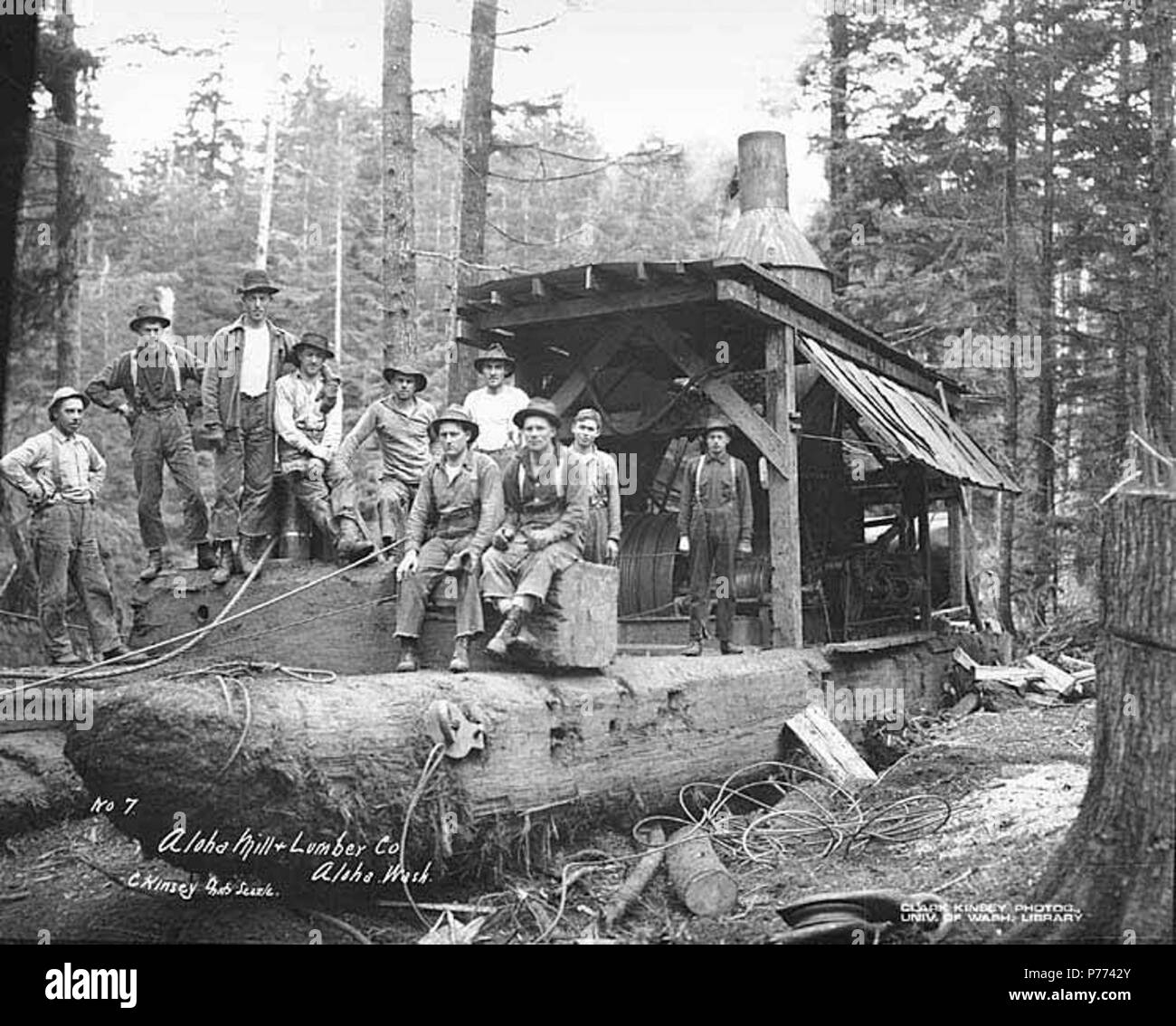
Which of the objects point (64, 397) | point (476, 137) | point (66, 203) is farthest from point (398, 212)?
point (66, 203)

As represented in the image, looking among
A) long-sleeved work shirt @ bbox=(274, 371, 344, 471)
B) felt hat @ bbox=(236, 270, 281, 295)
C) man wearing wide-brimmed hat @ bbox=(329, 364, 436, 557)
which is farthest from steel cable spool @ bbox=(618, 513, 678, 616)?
felt hat @ bbox=(236, 270, 281, 295)

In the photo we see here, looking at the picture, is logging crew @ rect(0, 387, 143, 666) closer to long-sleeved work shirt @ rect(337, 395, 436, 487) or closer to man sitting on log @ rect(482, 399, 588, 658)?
long-sleeved work shirt @ rect(337, 395, 436, 487)

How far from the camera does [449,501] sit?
7727 millimetres

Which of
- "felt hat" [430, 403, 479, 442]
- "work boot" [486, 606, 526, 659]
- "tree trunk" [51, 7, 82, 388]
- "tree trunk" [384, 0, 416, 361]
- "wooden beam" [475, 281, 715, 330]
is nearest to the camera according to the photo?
"work boot" [486, 606, 526, 659]

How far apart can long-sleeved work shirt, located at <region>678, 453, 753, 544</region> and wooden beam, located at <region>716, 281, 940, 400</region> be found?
1.35 meters

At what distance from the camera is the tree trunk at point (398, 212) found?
39.4ft

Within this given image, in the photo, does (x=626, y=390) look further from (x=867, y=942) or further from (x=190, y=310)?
(x=190, y=310)

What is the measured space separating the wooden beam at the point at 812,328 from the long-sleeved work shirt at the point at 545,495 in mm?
2895

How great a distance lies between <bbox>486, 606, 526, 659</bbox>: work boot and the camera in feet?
22.5

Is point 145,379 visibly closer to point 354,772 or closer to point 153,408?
point 153,408

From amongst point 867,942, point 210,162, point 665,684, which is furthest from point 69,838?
point 210,162

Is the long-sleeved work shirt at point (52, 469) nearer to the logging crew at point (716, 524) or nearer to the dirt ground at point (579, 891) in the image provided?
the dirt ground at point (579, 891)

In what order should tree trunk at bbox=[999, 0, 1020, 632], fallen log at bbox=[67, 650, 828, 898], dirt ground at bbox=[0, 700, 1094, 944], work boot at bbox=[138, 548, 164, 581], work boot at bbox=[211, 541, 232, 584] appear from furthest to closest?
tree trunk at bbox=[999, 0, 1020, 632]
work boot at bbox=[138, 548, 164, 581]
work boot at bbox=[211, 541, 232, 584]
dirt ground at bbox=[0, 700, 1094, 944]
fallen log at bbox=[67, 650, 828, 898]
